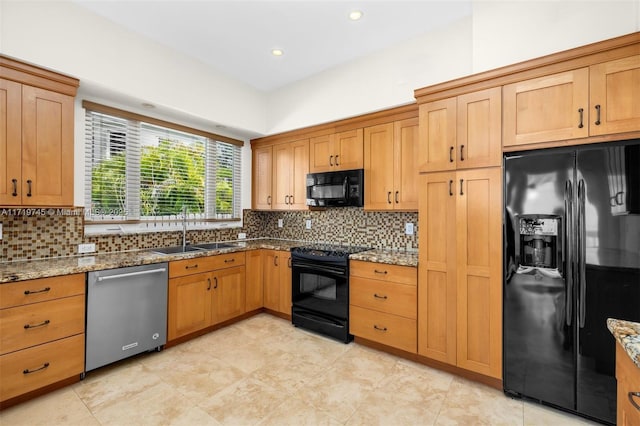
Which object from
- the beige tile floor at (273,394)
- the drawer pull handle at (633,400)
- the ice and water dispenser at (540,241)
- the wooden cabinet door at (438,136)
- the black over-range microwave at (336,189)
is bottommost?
the beige tile floor at (273,394)

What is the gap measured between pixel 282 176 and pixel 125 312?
2356 mm

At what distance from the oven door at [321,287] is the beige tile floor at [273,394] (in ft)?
1.46

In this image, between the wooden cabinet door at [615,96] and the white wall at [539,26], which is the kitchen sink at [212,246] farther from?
the wooden cabinet door at [615,96]

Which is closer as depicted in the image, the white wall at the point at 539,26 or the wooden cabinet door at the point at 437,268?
the white wall at the point at 539,26

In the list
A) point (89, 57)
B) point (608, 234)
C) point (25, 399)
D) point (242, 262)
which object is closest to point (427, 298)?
point (608, 234)

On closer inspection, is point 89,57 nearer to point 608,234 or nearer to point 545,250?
point 545,250

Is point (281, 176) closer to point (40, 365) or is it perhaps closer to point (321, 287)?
point (321, 287)

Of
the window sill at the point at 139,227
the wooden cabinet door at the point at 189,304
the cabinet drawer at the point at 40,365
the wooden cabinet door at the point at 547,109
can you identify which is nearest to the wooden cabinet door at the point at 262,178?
the window sill at the point at 139,227

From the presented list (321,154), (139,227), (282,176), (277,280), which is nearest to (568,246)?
(321,154)

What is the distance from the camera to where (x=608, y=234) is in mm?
1835

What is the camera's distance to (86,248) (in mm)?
2824

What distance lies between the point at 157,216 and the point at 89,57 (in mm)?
1631

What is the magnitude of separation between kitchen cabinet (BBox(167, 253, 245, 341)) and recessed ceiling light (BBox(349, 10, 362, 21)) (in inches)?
107

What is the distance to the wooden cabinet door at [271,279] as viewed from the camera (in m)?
3.77
